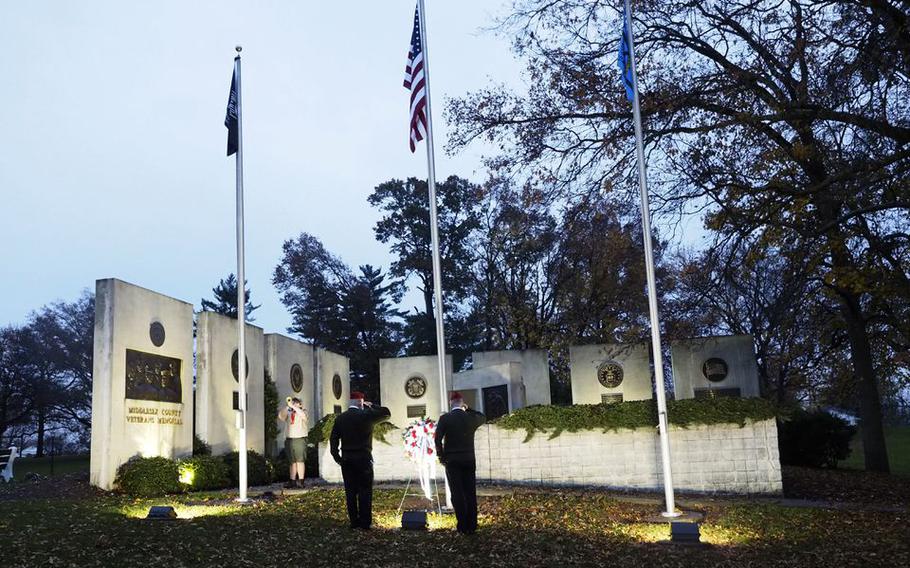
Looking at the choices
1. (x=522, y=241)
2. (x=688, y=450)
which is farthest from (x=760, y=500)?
(x=522, y=241)

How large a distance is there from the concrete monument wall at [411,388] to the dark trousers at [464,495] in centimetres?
1790

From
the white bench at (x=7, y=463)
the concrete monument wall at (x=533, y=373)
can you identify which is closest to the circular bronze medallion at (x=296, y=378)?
the concrete monument wall at (x=533, y=373)

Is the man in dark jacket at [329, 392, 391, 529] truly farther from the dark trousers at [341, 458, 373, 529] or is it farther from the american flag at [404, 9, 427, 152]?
the american flag at [404, 9, 427, 152]

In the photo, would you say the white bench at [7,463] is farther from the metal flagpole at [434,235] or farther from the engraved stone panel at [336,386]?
the metal flagpole at [434,235]

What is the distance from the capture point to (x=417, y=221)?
146ft

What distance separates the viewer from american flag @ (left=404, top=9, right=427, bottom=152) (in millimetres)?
12203

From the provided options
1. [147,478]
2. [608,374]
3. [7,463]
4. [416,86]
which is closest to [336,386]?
[608,374]

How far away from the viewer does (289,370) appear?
24.2 metres

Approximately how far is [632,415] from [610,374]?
10798mm

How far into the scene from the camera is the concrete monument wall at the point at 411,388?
91.8 ft

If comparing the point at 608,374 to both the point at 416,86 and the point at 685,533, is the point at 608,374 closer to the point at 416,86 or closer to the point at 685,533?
the point at 416,86

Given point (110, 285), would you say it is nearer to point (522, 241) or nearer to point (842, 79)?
point (842, 79)

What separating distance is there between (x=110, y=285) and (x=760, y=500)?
12522 millimetres

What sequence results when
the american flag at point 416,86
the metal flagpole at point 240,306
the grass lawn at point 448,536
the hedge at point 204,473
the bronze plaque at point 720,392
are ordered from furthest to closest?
the bronze plaque at point 720,392 < the hedge at point 204,473 < the metal flagpole at point 240,306 < the american flag at point 416,86 < the grass lawn at point 448,536
